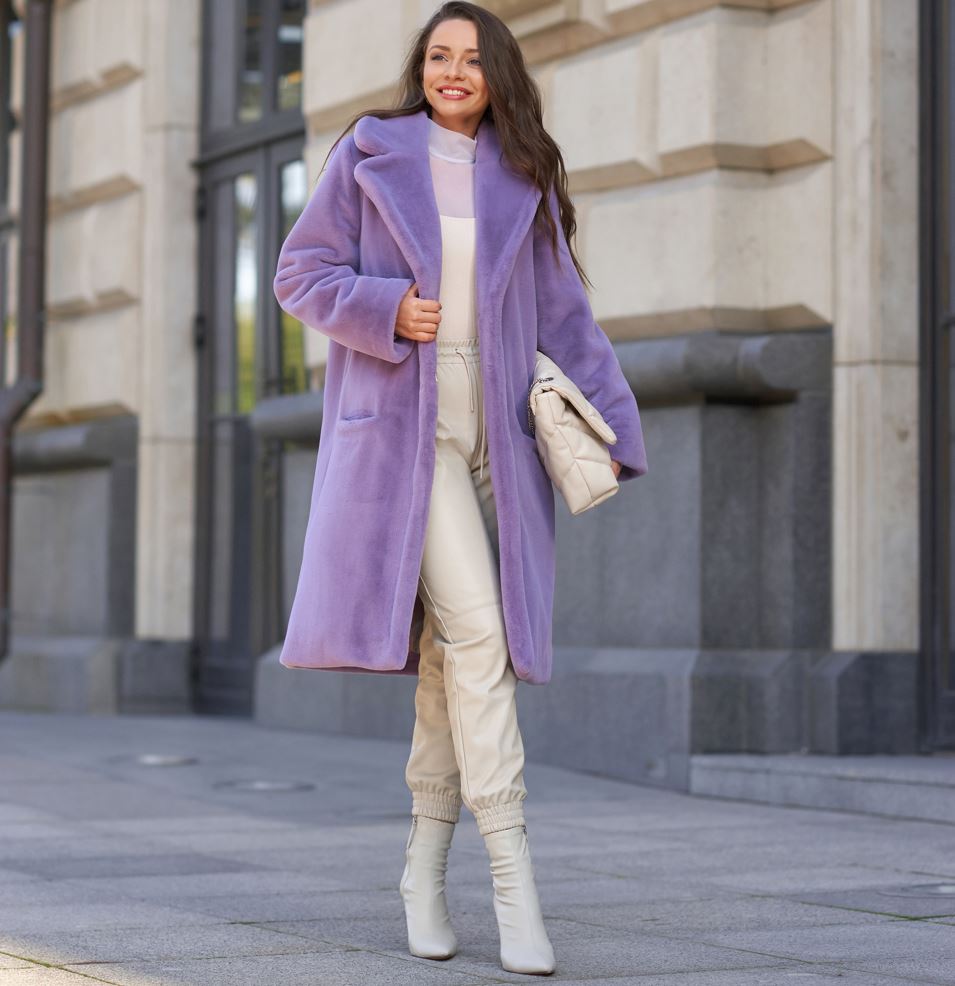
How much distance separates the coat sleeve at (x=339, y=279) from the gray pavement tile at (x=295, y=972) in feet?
3.72

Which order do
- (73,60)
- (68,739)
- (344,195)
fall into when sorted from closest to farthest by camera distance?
(344,195) → (68,739) → (73,60)

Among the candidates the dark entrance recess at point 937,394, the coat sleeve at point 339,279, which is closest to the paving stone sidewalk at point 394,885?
the dark entrance recess at point 937,394

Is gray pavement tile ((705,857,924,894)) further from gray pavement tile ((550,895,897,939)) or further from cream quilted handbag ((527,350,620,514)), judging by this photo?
cream quilted handbag ((527,350,620,514))

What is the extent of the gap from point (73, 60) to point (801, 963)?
9.44m

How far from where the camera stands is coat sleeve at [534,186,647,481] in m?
4.13

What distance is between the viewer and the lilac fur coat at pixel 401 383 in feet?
12.8

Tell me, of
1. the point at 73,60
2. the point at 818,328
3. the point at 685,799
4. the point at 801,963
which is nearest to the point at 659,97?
the point at 818,328

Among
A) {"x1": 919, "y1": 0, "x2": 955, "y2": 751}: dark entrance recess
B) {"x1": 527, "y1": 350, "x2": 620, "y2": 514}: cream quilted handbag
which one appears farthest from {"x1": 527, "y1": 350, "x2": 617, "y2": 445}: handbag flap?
{"x1": 919, "y1": 0, "x2": 955, "y2": 751}: dark entrance recess

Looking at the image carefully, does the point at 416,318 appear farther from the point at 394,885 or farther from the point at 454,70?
the point at 394,885

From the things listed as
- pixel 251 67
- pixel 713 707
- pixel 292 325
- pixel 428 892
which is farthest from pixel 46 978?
pixel 251 67

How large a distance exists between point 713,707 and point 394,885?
8.34 ft

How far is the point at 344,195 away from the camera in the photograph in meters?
4.08

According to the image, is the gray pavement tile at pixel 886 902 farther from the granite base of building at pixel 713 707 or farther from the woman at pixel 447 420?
the granite base of building at pixel 713 707

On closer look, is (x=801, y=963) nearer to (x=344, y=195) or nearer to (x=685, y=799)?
(x=344, y=195)
